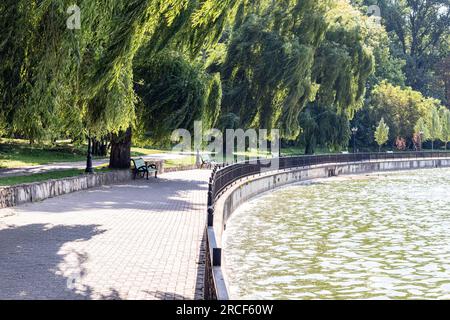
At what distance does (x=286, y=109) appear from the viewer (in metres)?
42.9

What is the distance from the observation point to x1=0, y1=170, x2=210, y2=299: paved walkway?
10.0 meters

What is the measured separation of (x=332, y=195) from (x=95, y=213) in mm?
18139

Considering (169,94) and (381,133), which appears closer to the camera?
(169,94)

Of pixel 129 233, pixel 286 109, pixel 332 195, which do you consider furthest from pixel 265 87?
pixel 129 233

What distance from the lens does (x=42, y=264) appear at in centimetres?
1173

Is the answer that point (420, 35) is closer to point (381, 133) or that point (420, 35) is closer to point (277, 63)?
point (381, 133)

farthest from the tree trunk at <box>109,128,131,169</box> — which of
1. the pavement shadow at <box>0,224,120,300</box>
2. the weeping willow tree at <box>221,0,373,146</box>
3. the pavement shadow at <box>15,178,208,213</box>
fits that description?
the pavement shadow at <box>0,224,120,300</box>

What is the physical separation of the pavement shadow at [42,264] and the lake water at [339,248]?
10.5ft

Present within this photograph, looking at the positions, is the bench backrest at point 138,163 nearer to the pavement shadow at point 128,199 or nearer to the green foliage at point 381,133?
the pavement shadow at point 128,199

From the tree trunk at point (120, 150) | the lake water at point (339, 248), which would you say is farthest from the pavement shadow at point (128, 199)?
the tree trunk at point (120, 150)

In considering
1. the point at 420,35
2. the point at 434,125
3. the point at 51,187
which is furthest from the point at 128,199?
the point at 420,35

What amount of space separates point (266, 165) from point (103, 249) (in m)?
25.0

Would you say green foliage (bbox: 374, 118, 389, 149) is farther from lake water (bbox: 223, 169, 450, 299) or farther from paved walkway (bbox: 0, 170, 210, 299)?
paved walkway (bbox: 0, 170, 210, 299)

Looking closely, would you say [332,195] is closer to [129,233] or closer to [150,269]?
[129,233]
